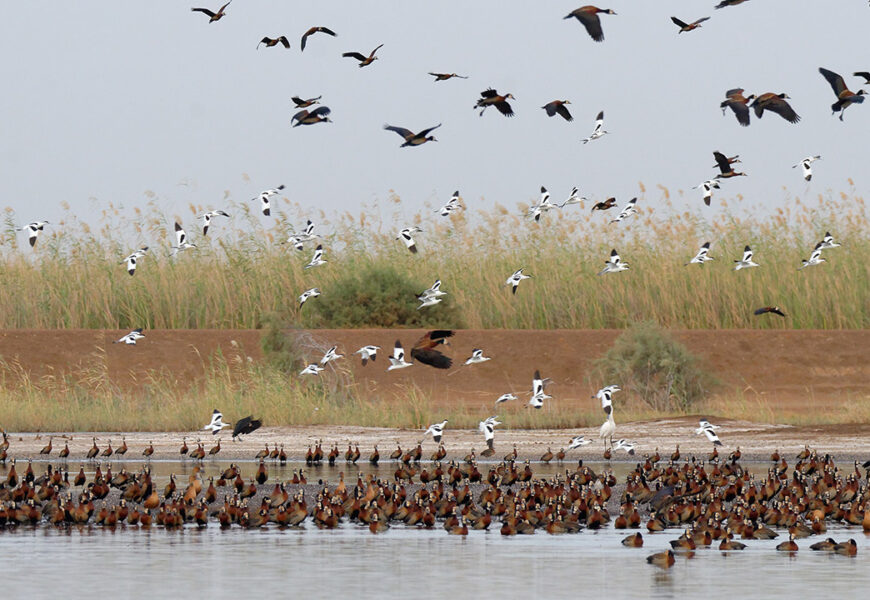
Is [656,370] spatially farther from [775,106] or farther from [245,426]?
[775,106]

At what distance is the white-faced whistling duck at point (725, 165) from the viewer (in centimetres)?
1920

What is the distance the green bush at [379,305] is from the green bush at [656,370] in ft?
15.6

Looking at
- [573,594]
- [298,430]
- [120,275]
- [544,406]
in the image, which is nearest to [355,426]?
[298,430]

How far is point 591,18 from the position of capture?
17.2m

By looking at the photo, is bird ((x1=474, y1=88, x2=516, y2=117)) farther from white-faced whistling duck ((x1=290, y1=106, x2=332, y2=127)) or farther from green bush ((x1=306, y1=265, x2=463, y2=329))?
green bush ((x1=306, y1=265, x2=463, y2=329))

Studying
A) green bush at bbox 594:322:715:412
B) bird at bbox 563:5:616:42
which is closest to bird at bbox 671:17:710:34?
bird at bbox 563:5:616:42

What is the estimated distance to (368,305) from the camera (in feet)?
109

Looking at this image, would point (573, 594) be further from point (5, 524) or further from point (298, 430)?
point (298, 430)

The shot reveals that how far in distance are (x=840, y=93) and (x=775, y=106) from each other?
0.68 m

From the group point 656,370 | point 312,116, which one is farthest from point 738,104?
point 656,370

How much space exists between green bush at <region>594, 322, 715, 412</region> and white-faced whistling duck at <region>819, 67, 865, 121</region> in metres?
10.5

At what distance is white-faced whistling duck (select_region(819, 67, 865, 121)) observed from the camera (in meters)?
17.6

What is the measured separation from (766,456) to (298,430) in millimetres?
7522

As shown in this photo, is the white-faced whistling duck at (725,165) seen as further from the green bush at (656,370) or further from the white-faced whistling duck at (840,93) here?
the green bush at (656,370)
